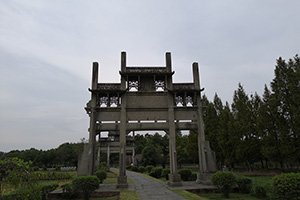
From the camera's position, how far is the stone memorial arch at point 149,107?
1408 cm


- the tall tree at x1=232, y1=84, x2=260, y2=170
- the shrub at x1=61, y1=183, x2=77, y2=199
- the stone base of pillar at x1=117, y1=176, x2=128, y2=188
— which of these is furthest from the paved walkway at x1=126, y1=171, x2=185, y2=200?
the tall tree at x1=232, y1=84, x2=260, y2=170

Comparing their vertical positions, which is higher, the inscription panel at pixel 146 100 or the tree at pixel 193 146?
the inscription panel at pixel 146 100

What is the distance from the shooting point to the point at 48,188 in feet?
33.7

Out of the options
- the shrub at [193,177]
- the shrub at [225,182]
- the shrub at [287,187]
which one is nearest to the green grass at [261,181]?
the shrub at [225,182]

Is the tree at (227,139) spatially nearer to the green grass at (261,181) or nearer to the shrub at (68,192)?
the green grass at (261,181)

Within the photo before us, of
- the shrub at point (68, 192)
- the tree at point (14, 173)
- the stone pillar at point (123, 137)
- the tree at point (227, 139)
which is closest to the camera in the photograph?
the tree at point (14, 173)

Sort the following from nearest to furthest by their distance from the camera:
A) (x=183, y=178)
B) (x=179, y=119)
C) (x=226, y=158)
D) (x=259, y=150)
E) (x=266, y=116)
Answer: (x=179, y=119) → (x=183, y=178) → (x=266, y=116) → (x=259, y=150) → (x=226, y=158)

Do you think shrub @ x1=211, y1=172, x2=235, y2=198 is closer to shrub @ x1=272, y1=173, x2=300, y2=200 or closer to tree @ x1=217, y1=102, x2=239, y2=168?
shrub @ x1=272, y1=173, x2=300, y2=200

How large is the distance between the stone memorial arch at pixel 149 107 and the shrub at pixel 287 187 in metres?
6.40

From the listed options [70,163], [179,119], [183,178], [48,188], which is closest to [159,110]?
[179,119]

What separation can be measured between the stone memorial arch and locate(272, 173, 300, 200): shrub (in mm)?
6403

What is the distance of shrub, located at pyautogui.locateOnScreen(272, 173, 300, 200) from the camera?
721 cm

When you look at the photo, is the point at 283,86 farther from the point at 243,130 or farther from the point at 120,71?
the point at 120,71

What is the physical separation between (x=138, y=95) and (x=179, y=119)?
3.66 meters
